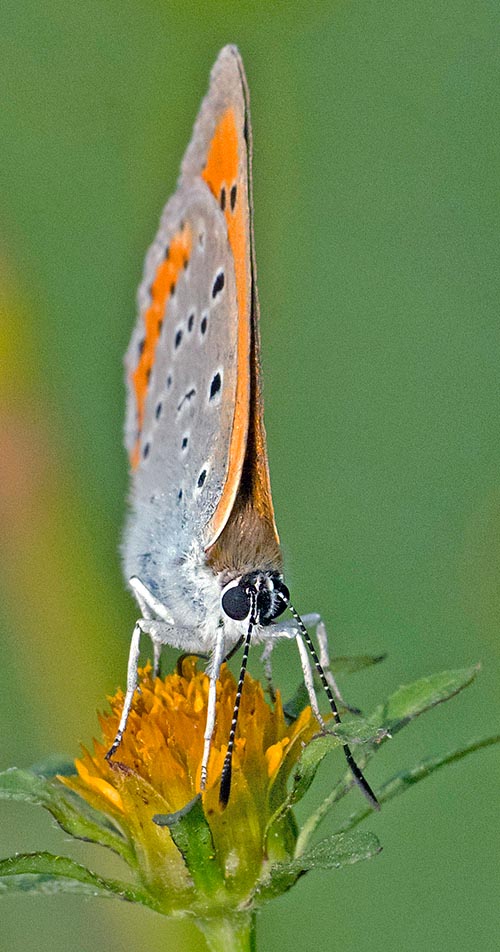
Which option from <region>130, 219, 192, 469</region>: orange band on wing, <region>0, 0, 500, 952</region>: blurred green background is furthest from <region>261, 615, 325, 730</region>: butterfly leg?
<region>130, 219, 192, 469</region>: orange band on wing

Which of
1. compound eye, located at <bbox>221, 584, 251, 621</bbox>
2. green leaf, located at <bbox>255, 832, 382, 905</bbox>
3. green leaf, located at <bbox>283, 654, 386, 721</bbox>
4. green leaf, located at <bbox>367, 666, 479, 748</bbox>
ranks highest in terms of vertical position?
compound eye, located at <bbox>221, 584, 251, 621</bbox>

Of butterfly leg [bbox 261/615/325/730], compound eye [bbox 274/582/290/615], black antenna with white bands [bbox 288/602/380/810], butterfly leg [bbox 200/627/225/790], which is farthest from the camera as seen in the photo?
compound eye [bbox 274/582/290/615]

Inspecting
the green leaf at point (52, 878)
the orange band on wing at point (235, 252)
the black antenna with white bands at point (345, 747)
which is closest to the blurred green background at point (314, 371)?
the black antenna with white bands at point (345, 747)

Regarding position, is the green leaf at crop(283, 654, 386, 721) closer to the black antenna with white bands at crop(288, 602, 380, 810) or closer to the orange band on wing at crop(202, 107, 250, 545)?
the black antenna with white bands at crop(288, 602, 380, 810)

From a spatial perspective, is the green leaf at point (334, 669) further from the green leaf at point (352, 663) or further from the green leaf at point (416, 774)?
the green leaf at point (416, 774)

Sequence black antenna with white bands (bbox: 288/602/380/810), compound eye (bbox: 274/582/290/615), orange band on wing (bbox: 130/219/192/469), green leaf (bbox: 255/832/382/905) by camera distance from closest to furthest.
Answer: green leaf (bbox: 255/832/382/905), black antenna with white bands (bbox: 288/602/380/810), compound eye (bbox: 274/582/290/615), orange band on wing (bbox: 130/219/192/469)

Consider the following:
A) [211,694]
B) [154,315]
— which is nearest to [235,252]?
[154,315]
